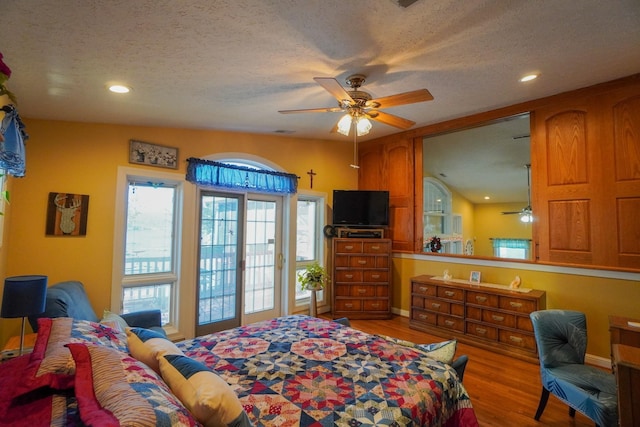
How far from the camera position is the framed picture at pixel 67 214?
9.28ft

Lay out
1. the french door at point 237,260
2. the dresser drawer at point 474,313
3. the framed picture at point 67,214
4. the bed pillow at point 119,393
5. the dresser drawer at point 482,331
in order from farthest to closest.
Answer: the french door at point 237,260 → the dresser drawer at point 474,313 → the dresser drawer at point 482,331 → the framed picture at point 67,214 → the bed pillow at point 119,393

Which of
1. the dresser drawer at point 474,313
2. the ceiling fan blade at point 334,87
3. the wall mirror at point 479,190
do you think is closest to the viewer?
the ceiling fan blade at point 334,87

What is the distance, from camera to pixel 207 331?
3.82m

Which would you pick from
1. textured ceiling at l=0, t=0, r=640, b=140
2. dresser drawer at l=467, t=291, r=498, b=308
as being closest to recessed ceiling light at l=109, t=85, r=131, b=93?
textured ceiling at l=0, t=0, r=640, b=140

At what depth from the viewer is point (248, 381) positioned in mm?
1551

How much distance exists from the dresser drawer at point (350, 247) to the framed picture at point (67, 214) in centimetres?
312

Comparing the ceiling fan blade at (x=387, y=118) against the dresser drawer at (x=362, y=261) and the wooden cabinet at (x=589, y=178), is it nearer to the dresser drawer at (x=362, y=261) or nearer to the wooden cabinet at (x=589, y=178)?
the wooden cabinet at (x=589, y=178)

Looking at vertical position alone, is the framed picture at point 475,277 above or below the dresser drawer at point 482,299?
above

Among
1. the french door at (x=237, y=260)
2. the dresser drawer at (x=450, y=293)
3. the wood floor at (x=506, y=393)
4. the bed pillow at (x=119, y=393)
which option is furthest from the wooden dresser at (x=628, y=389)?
the french door at (x=237, y=260)

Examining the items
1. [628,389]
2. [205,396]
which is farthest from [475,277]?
[205,396]

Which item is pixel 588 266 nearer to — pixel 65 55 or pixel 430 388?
pixel 430 388

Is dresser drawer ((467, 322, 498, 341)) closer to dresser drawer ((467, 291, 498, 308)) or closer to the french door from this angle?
dresser drawer ((467, 291, 498, 308))

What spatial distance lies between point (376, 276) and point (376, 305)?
0.44 m

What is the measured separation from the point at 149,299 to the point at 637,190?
5164mm
